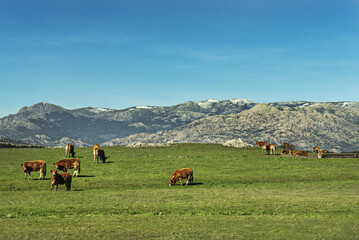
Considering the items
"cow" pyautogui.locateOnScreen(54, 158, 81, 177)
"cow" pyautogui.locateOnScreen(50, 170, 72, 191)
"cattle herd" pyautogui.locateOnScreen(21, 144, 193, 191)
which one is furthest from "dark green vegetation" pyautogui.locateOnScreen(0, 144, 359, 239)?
"cow" pyautogui.locateOnScreen(54, 158, 81, 177)

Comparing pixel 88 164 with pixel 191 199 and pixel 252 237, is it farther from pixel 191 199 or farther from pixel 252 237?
pixel 252 237

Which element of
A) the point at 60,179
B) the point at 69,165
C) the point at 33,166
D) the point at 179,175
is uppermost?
the point at 33,166

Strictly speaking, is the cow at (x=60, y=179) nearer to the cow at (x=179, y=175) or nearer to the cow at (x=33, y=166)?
the cow at (x=33, y=166)

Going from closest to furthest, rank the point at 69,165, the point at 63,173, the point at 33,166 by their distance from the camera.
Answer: the point at 63,173 < the point at 33,166 < the point at 69,165

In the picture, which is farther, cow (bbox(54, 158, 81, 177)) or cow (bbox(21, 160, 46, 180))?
cow (bbox(54, 158, 81, 177))

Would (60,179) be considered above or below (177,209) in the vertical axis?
above

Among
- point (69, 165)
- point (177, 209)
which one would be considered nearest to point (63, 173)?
point (69, 165)

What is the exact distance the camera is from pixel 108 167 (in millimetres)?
50344

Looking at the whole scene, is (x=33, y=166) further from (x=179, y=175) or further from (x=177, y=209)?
(x=177, y=209)

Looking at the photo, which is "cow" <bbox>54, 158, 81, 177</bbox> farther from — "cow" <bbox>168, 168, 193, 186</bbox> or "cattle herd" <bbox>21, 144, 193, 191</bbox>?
"cow" <bbox>168, 168, 193, 186</bbox>

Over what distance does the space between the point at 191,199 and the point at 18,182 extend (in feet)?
62.0

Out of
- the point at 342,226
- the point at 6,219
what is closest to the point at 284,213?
the point at 342,226

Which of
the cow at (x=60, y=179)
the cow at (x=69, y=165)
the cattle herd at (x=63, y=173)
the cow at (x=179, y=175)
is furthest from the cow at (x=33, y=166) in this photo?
the cow at (x=179, y=175)

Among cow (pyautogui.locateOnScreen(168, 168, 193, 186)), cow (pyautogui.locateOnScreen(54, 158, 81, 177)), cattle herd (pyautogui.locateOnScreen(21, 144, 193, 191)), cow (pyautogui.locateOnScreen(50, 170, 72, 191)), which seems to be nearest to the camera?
cow (pyautogui.locateOnScreen(50, 170, 72, 191))
